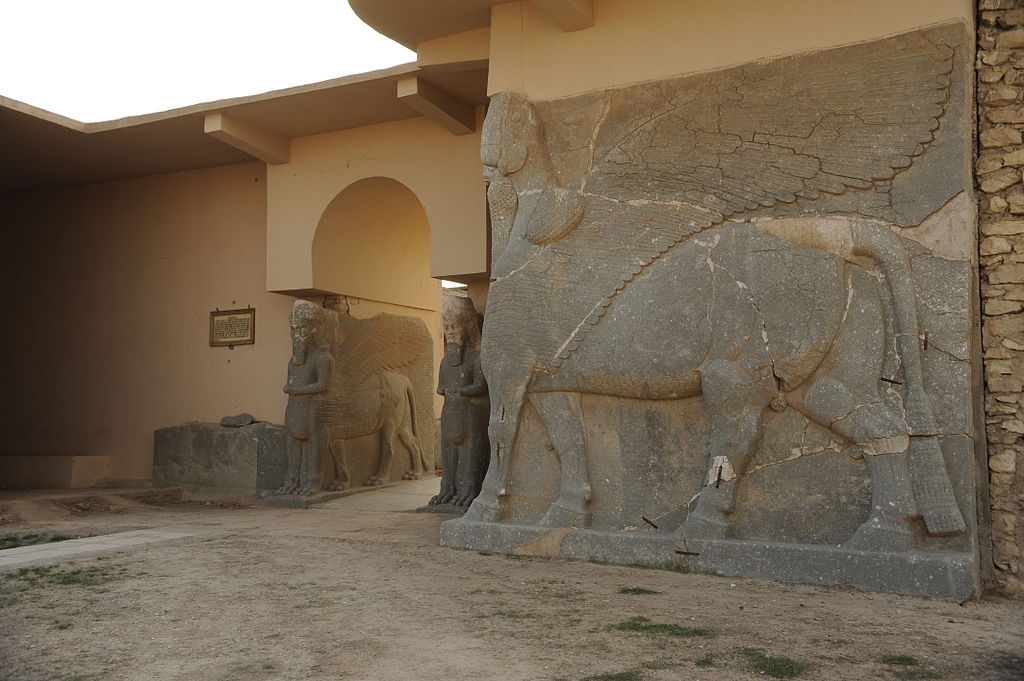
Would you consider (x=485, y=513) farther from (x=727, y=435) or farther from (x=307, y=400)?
(x=307, y=400)

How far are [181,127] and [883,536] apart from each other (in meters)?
7.11

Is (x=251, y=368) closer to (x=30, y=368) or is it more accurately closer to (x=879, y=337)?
(x=30, y=368)

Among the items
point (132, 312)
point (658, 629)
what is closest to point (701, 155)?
point (658, 629)

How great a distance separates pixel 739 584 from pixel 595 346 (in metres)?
1.57

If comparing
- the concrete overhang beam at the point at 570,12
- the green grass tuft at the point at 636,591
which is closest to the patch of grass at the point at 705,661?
the green grass tuft at the point at 636,591

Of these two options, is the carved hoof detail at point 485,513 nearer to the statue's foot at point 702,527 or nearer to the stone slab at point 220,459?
the statue's foot at point 702,527

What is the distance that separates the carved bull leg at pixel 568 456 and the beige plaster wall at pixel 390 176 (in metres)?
2.21

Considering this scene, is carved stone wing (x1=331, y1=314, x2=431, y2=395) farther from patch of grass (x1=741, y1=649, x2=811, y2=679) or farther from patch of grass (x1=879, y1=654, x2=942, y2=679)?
patch of grass (x1=879, y1=654, x2=942, y2=679)

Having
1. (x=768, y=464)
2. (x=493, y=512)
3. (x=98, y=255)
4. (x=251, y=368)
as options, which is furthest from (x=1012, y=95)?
(x=98, y=255)

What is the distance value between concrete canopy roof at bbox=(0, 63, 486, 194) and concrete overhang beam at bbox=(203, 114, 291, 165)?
0.06 metres

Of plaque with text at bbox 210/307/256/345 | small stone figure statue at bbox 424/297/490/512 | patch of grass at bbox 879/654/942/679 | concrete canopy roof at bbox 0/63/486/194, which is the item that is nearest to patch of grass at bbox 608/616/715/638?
patch of grass at bbox 879/654/942/679

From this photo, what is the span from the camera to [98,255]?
9922 mm

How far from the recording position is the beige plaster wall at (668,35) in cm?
462

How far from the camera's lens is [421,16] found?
6.31 m
